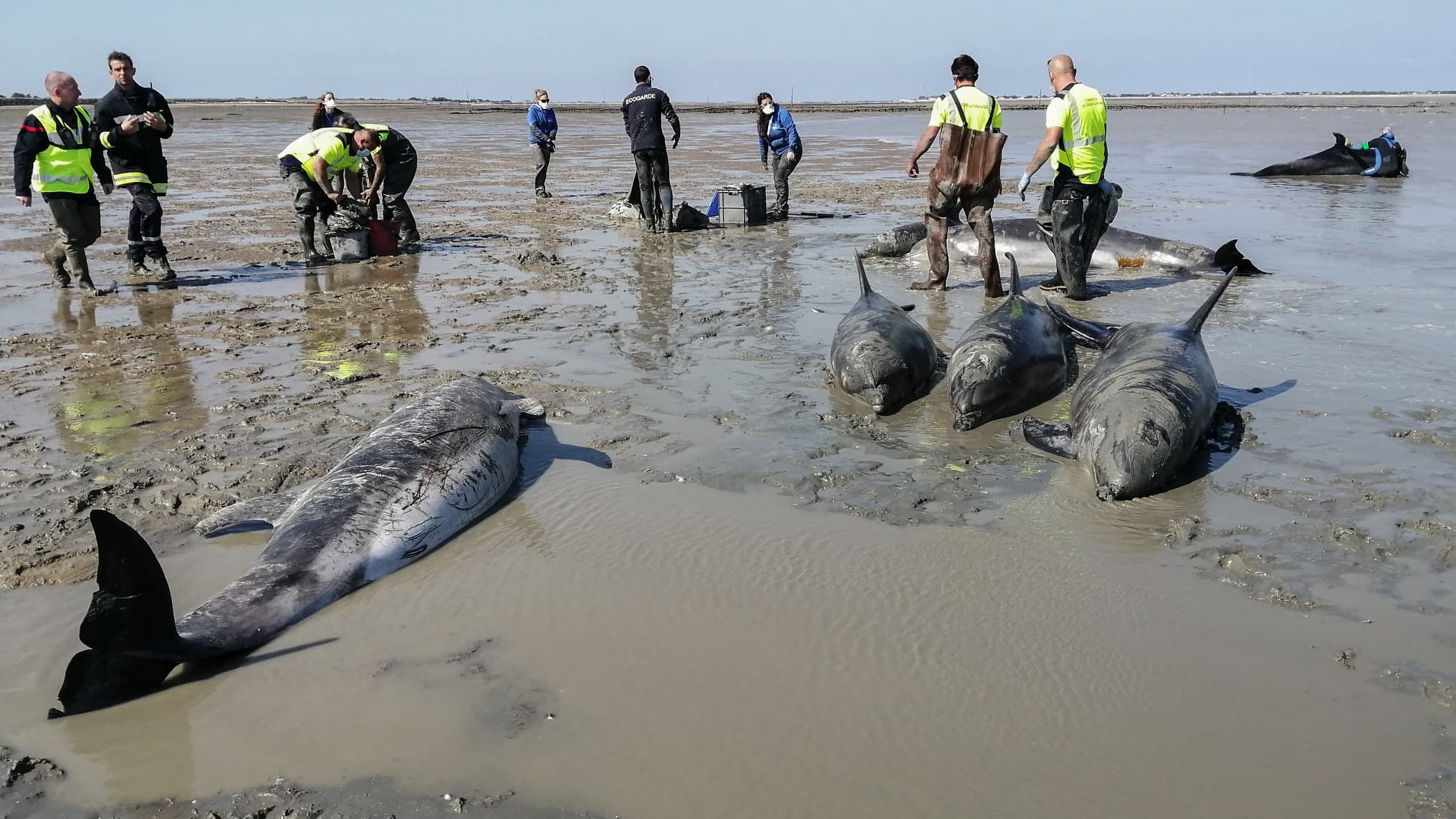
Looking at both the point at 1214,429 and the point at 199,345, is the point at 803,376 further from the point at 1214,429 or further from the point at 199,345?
the point at 199,345

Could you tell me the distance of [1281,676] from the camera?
3.54 meters

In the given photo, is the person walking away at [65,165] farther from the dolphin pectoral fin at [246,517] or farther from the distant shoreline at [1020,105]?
the distant shoreline at [1020,105]

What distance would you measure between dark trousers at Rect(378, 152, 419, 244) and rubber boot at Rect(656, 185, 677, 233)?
3418 millimetres

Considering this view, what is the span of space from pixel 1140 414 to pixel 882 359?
1.75 meters

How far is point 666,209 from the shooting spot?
1432 centimetres

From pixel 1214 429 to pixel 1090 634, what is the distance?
2.66 m

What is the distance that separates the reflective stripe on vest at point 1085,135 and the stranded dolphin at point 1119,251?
4.23 feet

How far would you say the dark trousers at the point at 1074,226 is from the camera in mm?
9250

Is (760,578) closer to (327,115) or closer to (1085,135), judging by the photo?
(1085,135)

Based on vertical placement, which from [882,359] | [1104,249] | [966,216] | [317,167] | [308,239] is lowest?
[882,359]

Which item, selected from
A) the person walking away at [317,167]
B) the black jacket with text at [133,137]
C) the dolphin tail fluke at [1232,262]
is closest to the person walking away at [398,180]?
the person walking away at [317,167]

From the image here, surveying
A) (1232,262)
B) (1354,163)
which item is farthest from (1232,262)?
(1354,163)

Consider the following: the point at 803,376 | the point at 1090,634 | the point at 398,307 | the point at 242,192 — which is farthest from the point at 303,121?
the point at 1090,634

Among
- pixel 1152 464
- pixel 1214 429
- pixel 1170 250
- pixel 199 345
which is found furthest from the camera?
pixel 1170 250
